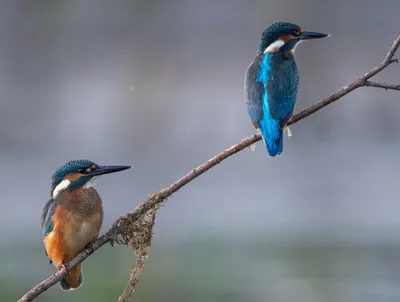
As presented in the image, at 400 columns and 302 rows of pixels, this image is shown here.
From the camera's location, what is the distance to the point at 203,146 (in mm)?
12906

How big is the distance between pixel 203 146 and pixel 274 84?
8.28 metres

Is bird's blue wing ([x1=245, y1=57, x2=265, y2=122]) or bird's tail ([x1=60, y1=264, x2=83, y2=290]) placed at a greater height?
bird's blue wing ([x1=245, y1=57, x2=265, y2=122])

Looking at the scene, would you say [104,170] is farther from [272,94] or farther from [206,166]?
[206,166]

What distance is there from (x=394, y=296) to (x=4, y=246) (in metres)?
3.81

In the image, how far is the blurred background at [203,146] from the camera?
33.2ft

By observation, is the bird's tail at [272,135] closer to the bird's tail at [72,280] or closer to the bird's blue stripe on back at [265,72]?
the bird's blue stripe on back at [265,72]


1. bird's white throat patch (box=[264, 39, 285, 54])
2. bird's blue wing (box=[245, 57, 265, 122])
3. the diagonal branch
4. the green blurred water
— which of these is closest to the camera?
the diagonal branch

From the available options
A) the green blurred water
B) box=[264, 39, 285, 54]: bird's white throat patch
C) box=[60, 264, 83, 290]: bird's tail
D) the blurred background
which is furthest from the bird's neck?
the blurred background

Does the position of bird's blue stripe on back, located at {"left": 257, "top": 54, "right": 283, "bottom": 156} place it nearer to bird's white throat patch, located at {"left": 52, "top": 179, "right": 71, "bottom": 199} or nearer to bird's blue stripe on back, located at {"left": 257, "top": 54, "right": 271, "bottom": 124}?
bird's blue stripe on back, located at {"left": 257, "top": 54, "right": 271, "bottom": 124}

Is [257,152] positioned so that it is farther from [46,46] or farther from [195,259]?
[46,46]

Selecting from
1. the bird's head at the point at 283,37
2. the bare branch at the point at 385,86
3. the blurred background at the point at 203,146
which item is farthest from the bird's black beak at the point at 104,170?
the blurred background at the point at 203,146

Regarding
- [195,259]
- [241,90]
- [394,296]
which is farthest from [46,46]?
[394,296]

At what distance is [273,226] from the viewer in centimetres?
1173

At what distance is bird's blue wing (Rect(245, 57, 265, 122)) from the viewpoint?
177 inches
